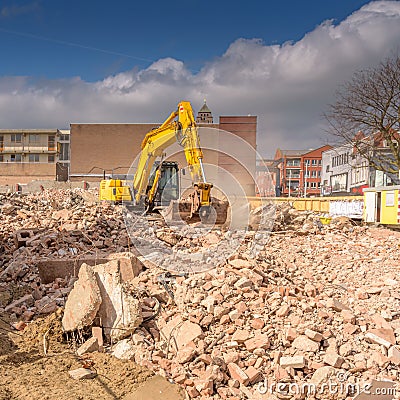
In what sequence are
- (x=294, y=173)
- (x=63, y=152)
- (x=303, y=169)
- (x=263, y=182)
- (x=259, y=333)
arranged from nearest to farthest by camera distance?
1. (x=259, y=333)
2. (x=263, y=182)
3. (x=63, y=152)
4. (x=303, y=169)
5. (x=294, y=173)

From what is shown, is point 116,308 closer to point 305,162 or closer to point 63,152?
point 63,152

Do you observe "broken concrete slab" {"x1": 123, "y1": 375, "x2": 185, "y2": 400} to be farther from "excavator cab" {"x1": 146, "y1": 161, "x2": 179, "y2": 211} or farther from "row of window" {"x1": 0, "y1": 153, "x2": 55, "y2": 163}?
"row of window" {"x1": 0, "y1": 153, "x2": 55, "y2": 163}

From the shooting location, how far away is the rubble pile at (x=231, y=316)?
4.24 m

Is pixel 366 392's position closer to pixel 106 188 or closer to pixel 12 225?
pixel 12 225

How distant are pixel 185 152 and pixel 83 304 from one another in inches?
287

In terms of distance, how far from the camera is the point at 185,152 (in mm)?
11805

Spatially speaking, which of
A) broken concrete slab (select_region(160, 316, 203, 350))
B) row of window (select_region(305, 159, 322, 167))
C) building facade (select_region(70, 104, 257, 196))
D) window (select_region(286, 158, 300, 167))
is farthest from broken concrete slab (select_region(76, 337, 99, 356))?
window (select_region(286, 158, 300, 167))

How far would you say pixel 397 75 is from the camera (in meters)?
19.5

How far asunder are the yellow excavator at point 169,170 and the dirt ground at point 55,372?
6.38 metres

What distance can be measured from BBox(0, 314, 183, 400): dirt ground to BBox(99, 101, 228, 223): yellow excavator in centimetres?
638

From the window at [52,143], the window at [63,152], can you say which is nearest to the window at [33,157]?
the window at [52,143]

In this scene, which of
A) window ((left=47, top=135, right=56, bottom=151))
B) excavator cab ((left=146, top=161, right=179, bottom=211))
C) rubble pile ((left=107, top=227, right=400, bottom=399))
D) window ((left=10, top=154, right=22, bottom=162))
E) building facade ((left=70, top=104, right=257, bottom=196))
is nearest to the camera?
rubble pile ((left=107, top=227, right=400, bottom=399))

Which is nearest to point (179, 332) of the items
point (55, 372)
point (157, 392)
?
point (157, 392)

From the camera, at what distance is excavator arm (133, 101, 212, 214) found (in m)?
11.1
